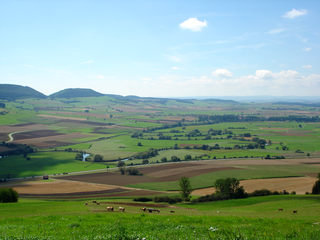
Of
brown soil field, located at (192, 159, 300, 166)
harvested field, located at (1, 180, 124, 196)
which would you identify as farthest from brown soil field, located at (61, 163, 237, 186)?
brown soil field, located at (192, 159, 300, 166)

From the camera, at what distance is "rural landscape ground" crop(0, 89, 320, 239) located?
46.7ft

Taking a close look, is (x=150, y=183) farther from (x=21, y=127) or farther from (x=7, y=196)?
(x=21, y=127)

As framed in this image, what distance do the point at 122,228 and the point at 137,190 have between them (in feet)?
157

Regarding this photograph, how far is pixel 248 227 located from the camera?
47.4ft

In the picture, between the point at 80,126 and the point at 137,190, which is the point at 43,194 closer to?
the point at 137,190

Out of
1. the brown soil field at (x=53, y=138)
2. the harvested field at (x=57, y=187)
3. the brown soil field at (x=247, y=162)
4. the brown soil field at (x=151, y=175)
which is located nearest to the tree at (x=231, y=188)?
the brown soil field at (x=151, y=175)

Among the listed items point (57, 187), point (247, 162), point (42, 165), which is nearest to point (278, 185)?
point (247, 162)

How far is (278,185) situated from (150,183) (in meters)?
34.0

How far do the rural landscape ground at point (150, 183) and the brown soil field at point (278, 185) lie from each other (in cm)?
23

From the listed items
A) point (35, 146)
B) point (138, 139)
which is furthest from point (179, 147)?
point (35, 146)

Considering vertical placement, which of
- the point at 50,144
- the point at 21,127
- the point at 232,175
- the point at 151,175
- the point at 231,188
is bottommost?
the point at 151,175

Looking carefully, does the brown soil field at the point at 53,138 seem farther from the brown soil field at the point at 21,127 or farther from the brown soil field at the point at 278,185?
the brown soil field at the point at 278,185

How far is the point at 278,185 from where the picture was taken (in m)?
59.6

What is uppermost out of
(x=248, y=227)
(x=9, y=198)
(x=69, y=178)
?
(x=248, y=227)
